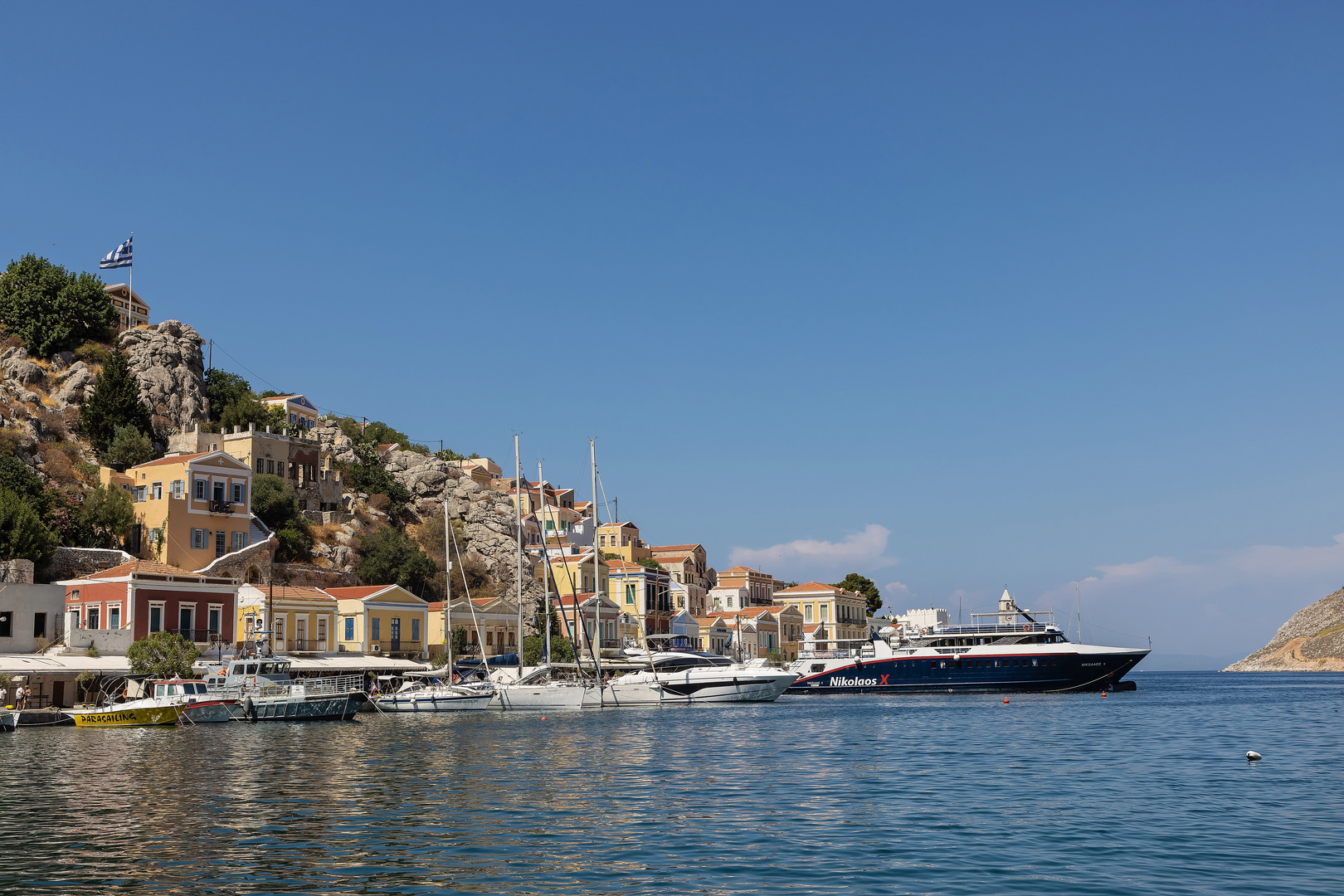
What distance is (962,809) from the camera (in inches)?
958

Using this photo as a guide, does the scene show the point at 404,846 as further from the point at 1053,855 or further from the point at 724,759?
the point at 724,759

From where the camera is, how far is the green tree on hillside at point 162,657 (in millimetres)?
57375

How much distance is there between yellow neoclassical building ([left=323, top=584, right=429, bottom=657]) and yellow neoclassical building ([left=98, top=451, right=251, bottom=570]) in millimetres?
8790

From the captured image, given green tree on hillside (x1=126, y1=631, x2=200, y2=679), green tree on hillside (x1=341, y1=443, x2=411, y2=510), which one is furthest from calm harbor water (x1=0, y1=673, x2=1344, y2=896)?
green tree on hillside (x1=341, y1=443, x2=411, y2=510)

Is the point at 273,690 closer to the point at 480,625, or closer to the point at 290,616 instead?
the point at 290,616

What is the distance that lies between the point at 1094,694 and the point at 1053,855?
2586 inches

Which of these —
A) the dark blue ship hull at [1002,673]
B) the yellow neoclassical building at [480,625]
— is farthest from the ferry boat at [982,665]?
the yellow neoclassical building at [480,625]

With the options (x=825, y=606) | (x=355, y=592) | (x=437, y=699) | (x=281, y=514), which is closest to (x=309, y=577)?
(x=281, y=514)

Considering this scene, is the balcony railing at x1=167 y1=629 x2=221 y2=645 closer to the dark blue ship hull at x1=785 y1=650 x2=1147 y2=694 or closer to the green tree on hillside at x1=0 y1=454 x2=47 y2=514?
the green tree on hillside at x1=0 y1=454 x2=47 y2=514

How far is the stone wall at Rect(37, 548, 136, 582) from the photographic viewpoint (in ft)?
222

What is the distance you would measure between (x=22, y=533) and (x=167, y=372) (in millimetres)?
38660

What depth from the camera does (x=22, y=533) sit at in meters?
65.1

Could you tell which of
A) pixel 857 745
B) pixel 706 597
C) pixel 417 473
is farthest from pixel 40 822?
pixel 706 597

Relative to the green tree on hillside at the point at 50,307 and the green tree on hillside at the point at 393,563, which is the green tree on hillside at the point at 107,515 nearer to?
the green tree on hillside at the point at 393,563
